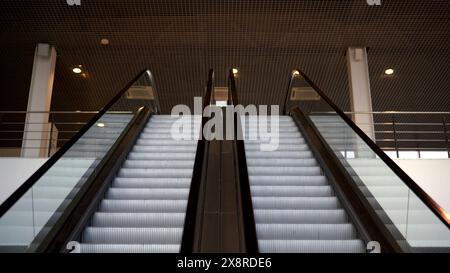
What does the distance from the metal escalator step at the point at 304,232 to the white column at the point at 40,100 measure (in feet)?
24.0

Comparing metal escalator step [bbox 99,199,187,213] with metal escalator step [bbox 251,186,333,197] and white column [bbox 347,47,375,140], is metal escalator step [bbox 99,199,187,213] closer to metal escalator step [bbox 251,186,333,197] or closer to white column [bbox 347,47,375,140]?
metal escalator step [bbox 251,186,333,197]

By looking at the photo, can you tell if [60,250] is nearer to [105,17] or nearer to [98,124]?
[98,124]

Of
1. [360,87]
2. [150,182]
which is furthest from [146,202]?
[360,87]

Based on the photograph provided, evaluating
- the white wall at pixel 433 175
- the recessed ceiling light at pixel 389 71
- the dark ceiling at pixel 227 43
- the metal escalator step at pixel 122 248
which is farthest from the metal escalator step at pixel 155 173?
the recessed ceiling light at pixel 389 71

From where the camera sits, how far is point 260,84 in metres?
14.6

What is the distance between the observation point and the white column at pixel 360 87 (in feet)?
38.0

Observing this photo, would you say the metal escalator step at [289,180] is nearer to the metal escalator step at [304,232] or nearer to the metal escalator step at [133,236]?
the metal escalator step at [304,232]

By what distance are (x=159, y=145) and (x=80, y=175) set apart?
2.45 m

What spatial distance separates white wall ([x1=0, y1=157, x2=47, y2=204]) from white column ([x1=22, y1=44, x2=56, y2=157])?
2.21 metres

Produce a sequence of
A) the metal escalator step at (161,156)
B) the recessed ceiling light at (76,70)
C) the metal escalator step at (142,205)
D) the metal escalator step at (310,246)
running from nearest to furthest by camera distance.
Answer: the metal escalator step at (310,246) → the metal escalator step at (142,205) → the metal escalator step at (161,156) → the recessed ceiling light at (76,70)

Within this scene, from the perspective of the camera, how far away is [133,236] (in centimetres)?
479

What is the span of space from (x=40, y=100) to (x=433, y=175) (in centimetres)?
788

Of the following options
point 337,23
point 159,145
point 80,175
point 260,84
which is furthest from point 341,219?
point 260,84

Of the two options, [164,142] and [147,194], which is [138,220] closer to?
[147,194]
